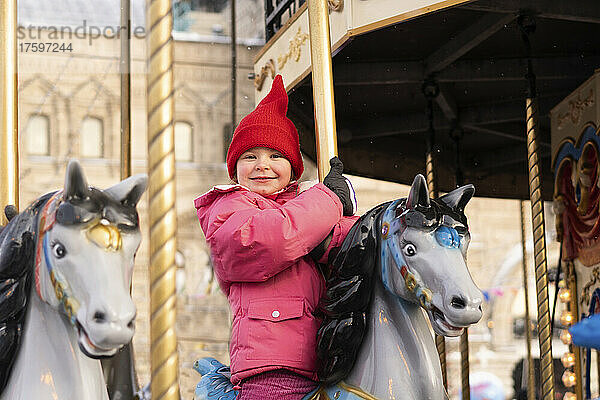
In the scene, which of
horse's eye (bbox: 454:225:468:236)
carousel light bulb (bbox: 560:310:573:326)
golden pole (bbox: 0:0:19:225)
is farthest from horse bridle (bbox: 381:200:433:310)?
carousel light bulb (bbox: 560:310:573:326)

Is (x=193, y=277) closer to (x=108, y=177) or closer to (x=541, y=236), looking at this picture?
(x=108, y=177)

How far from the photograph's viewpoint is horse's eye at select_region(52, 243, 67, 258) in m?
1.33

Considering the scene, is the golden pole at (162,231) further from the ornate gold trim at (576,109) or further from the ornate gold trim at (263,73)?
the ornate gold trim at (576,109)

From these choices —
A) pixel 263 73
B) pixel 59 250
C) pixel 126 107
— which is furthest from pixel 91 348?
pixel 263 73

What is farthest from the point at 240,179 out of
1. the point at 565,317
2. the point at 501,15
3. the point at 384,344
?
the point at 565,317

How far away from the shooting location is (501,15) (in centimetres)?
338

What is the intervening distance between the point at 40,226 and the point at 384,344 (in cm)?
71

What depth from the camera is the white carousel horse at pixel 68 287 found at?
48.3 inches

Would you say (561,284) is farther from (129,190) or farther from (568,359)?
(129,190)

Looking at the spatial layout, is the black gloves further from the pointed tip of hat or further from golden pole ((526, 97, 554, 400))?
golden pole ((526, 97, 554, 400))

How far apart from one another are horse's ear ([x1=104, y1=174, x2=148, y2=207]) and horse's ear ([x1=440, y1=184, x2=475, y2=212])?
639 mm

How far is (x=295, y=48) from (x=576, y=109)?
1363 millimetres

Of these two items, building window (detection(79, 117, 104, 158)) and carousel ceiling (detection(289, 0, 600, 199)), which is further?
building window (detection(79, 117, 104, 158))

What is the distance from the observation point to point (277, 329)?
185 centimetres
